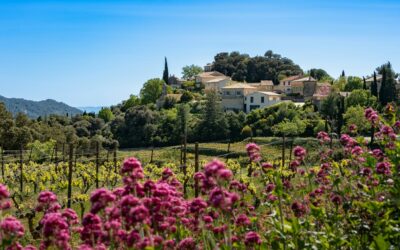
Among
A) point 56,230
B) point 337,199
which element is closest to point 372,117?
point 337,199

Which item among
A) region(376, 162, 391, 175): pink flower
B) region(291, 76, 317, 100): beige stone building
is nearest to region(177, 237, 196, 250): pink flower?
region(376, 162, 391, 175): pink flower

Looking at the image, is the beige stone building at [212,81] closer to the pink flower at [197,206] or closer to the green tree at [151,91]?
the green tree at [151,91]

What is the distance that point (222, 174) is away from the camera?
3082 millimetres

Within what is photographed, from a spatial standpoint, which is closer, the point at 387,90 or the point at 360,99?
the point at 360,99

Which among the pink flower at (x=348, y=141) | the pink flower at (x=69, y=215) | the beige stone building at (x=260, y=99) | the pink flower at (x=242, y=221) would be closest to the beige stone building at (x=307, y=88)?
the beige stone building at (x=260, y=99)

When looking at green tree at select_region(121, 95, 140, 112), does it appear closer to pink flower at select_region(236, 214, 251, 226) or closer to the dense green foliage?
the dense green foliage

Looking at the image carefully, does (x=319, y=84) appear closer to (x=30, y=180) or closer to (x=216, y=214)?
(x=30, y=180)

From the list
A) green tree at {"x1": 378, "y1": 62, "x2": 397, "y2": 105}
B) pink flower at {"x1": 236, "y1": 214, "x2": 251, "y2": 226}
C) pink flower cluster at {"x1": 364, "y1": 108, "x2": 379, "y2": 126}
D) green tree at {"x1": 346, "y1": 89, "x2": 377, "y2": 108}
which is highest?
green tree at {"x1": 378, "y1": 62, "x2": 397, "y2": 105}

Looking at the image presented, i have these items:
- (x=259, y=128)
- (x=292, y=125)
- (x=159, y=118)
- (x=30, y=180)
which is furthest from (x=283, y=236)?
(x=159, y=118)

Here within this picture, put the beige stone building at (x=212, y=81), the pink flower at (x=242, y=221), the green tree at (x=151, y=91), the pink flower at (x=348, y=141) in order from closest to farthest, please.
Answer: the pink flower at (x=242, y=221) → the pink flower at (x=348, y=141) → the green tree at (x=151, y=91) → the beige stone building at (x=212, y=81)

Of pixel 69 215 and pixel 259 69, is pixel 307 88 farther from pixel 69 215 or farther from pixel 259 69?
pixel 69 215

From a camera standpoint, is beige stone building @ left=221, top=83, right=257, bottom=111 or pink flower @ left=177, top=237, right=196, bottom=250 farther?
beige stone building @ left=221, top=83, right=257, bottom=111

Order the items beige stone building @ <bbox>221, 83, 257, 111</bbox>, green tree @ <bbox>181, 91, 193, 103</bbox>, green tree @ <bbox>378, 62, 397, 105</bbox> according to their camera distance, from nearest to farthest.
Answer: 1. green tree @ <bbox>378, 62, 397, 105</bbox>
2. beige stone building @ <bbox>221, 83, 257, 111</bbox>
3. green tree @ <bbox>181, 91, 193, 103</bbox>

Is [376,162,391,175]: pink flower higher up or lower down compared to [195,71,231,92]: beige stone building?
lower down
